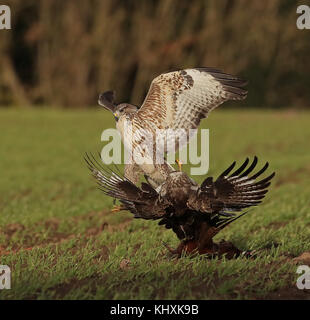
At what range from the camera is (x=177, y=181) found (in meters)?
4.52

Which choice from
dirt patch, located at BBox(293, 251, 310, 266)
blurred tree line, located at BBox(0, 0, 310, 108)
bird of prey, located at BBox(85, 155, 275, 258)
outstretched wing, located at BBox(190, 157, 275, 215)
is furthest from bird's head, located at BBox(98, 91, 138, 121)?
blurred tree line, located at BBox(0, 0, 310, 108)

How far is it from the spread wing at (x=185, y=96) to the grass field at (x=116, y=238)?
1.00 metres

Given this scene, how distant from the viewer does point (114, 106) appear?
4.68 meters

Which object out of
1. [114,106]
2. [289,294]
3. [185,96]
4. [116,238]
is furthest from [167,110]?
[116,238]

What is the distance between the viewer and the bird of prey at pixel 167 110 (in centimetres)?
447

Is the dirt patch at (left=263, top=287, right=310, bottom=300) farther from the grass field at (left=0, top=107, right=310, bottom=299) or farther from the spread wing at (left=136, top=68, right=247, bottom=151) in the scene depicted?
the spread wing at (left=136, top=68, right=247, bottom=151)

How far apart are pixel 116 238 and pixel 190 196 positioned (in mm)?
1776

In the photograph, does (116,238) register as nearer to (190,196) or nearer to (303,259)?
(190,196)

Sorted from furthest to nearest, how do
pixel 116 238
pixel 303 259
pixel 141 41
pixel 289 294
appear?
1. pixel 141 41
2. pixel 116 238
3. pixel 303 259
4. pixel 289 294

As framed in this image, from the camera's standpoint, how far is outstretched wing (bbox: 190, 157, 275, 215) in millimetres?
4504

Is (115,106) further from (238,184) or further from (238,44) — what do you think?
(238,44)

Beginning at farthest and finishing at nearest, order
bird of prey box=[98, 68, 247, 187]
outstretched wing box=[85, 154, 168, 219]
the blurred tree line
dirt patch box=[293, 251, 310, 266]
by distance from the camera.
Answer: the blurred tree line, dirt patch box=[293, 251, 310, 266], outstretched wing box=[85, 154, 168, 219], bird of prey box=[98, 68, 247, 187]

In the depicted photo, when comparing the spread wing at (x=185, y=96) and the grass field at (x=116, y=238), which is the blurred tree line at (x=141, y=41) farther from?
the spread wing at (x=185, y=96)

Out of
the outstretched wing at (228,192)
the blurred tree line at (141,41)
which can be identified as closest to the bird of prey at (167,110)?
the outstretched wing at (228,192)
